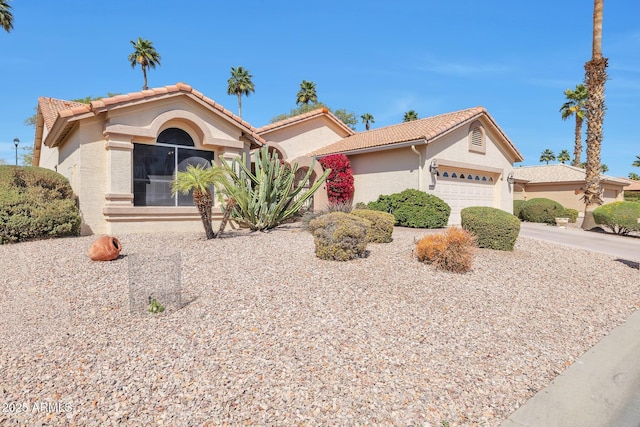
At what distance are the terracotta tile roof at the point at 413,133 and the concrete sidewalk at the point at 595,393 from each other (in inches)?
454

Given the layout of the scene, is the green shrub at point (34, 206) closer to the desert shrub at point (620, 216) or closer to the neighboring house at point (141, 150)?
the neighboring house at point (141, 150)

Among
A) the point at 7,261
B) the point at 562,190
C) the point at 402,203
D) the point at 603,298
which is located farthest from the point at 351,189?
the point at 562,190

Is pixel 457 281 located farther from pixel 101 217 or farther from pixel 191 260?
pixel 101 217

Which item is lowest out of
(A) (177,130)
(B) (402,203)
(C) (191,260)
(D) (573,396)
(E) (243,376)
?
(D) (573,396)

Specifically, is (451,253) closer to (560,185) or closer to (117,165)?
(117,165)

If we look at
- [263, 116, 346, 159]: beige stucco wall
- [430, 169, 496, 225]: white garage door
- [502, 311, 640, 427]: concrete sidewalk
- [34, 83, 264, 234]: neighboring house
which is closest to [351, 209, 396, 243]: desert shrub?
[502, 311, 640, 427]: concrete sidewalk

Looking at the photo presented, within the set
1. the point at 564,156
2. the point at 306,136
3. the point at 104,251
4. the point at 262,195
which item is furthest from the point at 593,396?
the point at 564,156

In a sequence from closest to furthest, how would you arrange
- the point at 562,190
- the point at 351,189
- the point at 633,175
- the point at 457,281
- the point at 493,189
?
the point at 457,281
the point at 351,189
the point at 493,189
the point at 562,190
the point at 633,175

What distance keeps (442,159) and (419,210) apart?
9.93 ft

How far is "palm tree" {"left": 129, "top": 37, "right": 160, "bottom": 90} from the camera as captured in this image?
37.6m

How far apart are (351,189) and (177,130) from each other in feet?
28.5

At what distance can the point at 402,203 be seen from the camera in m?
15.6

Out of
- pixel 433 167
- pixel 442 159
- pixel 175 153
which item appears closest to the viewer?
pixel 175 153

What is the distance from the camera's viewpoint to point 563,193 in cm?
2978
